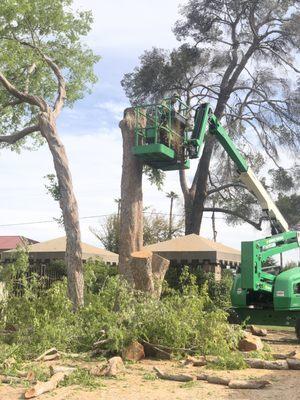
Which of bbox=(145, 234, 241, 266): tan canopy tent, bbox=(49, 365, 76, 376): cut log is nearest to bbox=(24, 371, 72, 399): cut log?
bbox=(49, 365, 76, 376): cut log

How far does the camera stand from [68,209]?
538 inches

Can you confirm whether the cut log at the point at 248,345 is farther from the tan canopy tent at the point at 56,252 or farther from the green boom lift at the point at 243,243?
the tan canopy tent at the point at 56,252

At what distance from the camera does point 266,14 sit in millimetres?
26859

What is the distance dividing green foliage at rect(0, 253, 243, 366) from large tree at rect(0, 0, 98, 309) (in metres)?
2.34

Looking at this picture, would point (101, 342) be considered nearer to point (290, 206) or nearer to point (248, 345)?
point (248, 345)

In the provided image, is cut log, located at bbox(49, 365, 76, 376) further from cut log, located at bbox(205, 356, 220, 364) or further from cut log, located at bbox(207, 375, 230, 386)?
cut log, located at bbox(205, 356, 220, 364)

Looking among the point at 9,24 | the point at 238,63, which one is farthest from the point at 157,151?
the point at 238,63

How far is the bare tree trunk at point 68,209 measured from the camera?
42.0 feet

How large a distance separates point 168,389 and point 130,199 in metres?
5.38

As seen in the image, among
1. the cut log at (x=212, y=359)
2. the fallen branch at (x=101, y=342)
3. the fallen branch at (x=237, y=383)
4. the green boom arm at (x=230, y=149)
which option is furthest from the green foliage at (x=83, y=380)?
the green boom arm at (x=230, y=149)

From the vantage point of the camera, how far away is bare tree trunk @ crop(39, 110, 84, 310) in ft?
42.0

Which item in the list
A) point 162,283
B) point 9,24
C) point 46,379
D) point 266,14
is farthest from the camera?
point 266,14

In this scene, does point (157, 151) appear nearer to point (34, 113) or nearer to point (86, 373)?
point (86, 373)

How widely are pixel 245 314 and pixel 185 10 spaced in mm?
17965
